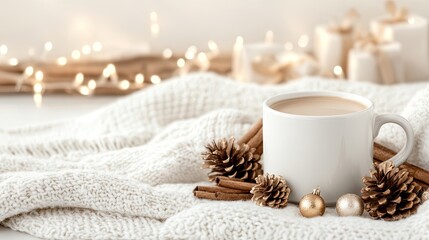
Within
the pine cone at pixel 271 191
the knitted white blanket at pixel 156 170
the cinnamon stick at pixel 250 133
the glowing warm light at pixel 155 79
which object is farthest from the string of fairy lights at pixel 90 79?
the pine cone at pixel 271 191

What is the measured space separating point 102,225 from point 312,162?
0.66ft

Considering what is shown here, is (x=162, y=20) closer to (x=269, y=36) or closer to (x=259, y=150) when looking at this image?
(x=269, y=36)

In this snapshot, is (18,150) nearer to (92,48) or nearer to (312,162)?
(312,162)

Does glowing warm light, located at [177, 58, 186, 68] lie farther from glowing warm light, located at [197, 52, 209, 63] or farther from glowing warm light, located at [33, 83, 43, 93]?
glowing warm light, located at [33, 83, 43, 93]

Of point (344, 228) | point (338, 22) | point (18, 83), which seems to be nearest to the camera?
point (344, 228)

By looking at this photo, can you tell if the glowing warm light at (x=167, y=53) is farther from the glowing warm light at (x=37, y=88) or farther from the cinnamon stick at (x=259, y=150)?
the cinnamon stick at (x=259, y=150)

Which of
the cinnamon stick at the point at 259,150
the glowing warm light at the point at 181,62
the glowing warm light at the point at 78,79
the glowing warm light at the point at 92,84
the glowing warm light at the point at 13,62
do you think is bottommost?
the glowing warm light at the point at 92,84

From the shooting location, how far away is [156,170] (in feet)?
2.90

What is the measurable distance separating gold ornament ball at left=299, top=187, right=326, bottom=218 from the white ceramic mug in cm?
2

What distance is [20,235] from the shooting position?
2.62 feet

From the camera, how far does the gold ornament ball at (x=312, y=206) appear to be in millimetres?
767

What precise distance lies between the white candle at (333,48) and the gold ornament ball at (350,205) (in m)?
0.64

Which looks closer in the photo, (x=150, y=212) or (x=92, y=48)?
(x=150, y=212)

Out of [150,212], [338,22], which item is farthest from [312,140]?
[338,22]
